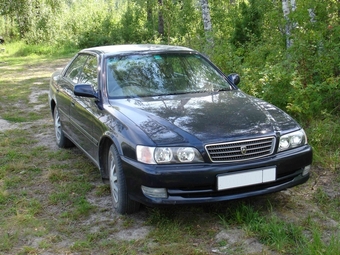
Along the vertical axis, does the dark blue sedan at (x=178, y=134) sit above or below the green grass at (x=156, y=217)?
above

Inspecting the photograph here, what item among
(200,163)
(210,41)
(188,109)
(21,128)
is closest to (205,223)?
(200,163)

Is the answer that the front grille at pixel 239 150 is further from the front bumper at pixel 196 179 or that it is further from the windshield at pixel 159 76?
the windshield at pixel 159 76

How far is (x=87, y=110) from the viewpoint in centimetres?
455

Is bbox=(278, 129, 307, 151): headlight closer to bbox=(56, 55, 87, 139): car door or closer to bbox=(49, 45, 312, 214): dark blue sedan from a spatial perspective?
bbox=(49, 45, 312, 214): dark blue sedan

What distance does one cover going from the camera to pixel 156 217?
3.71 metres

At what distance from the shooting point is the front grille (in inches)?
132

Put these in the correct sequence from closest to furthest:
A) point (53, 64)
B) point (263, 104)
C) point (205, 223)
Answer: point (205, 223) → point (263, 104) → point (53, 64)

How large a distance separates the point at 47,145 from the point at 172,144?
140 inches

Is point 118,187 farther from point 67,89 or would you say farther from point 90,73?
point 67,89

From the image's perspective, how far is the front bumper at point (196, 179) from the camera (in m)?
3.27

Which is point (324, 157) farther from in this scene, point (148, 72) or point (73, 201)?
point (73, 201)

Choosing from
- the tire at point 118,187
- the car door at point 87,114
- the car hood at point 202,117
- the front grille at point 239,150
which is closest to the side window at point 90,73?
the car door at point 87,114

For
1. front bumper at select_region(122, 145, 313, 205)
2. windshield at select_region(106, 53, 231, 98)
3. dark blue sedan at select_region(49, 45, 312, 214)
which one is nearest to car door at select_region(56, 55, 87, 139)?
dark blue sedan at select_region(49, 45, 312, 214)

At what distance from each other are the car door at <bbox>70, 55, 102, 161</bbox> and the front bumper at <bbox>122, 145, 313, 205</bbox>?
91cm
